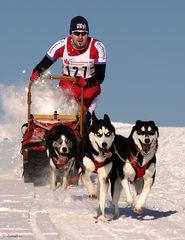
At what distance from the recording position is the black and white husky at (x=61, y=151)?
8633mm

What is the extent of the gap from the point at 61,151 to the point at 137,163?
211cm

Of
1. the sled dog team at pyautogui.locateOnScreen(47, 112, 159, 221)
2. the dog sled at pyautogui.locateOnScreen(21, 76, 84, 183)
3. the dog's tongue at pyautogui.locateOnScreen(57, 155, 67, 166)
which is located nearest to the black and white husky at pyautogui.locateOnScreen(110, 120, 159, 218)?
the sled dog team at pyautogui.locateOnScreen(47, 112, 159, 221)

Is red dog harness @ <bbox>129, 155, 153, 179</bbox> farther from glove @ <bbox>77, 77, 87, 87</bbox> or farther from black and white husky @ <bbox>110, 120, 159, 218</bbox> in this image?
glove @ <bbox>77, 77, 87, 87</bbox>

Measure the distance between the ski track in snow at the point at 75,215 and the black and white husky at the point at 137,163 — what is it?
0.79 ft

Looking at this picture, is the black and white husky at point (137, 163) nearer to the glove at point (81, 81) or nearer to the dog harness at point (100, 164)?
the dog harness at point (100, 164)

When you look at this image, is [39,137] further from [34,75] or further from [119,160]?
[119,160]

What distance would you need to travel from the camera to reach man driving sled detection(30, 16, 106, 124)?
9695 millimetres

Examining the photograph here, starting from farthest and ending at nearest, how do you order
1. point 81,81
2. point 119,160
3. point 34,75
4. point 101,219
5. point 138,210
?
point 34,75
point 81,81
point 119,160
point 138,210
point 101,219

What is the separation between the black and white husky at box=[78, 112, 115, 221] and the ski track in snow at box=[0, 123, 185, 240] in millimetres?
326

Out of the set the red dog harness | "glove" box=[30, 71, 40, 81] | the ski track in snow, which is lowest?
the ski track in snow

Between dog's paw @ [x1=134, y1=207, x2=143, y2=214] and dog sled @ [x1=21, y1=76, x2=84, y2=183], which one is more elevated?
dog sled @ [x1=21, y1=76, x2=84, y2=183]

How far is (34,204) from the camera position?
7285mm

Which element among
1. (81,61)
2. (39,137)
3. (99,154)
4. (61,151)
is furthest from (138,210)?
(81,61)

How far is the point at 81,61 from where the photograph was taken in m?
9.98
